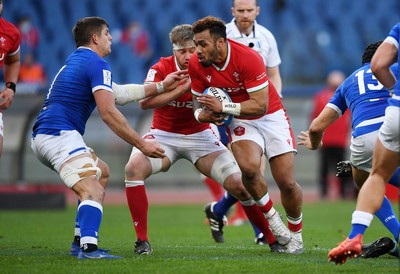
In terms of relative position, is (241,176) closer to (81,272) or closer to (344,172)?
(344,172)

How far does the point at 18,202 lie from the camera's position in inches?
665

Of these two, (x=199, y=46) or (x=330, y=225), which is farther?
(x=330, y=225)

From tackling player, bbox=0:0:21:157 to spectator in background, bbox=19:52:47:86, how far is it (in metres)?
12.9

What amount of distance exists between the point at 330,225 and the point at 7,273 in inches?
272

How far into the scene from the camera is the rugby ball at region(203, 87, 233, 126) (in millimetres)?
8031

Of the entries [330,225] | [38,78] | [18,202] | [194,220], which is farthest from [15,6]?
[330,225]

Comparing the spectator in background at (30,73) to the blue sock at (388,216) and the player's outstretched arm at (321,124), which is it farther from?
the blue sock at (388,216)

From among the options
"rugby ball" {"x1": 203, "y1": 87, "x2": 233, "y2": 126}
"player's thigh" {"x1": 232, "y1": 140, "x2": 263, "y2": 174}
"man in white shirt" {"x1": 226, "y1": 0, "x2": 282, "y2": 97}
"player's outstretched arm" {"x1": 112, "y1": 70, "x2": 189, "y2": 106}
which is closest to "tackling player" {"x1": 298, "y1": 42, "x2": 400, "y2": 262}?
"player's thigh" {"x1": 232, "y1": 140, "x2": 263, "y2": 174}

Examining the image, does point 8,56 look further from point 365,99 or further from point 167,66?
point 365,99

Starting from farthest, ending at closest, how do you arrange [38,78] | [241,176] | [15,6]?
[15,6], [38,78], [241,176]

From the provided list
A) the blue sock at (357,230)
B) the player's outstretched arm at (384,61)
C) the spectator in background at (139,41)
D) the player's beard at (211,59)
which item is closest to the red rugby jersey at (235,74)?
the player's beard at (211,59)

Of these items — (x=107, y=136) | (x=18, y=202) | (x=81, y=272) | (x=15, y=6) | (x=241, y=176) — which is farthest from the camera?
(x=15, y=6)

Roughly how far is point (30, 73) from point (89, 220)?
15463 millimetres

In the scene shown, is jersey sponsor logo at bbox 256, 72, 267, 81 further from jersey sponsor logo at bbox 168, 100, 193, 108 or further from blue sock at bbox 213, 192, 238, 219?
blue sock at bbox 213, 192, 238, 219
